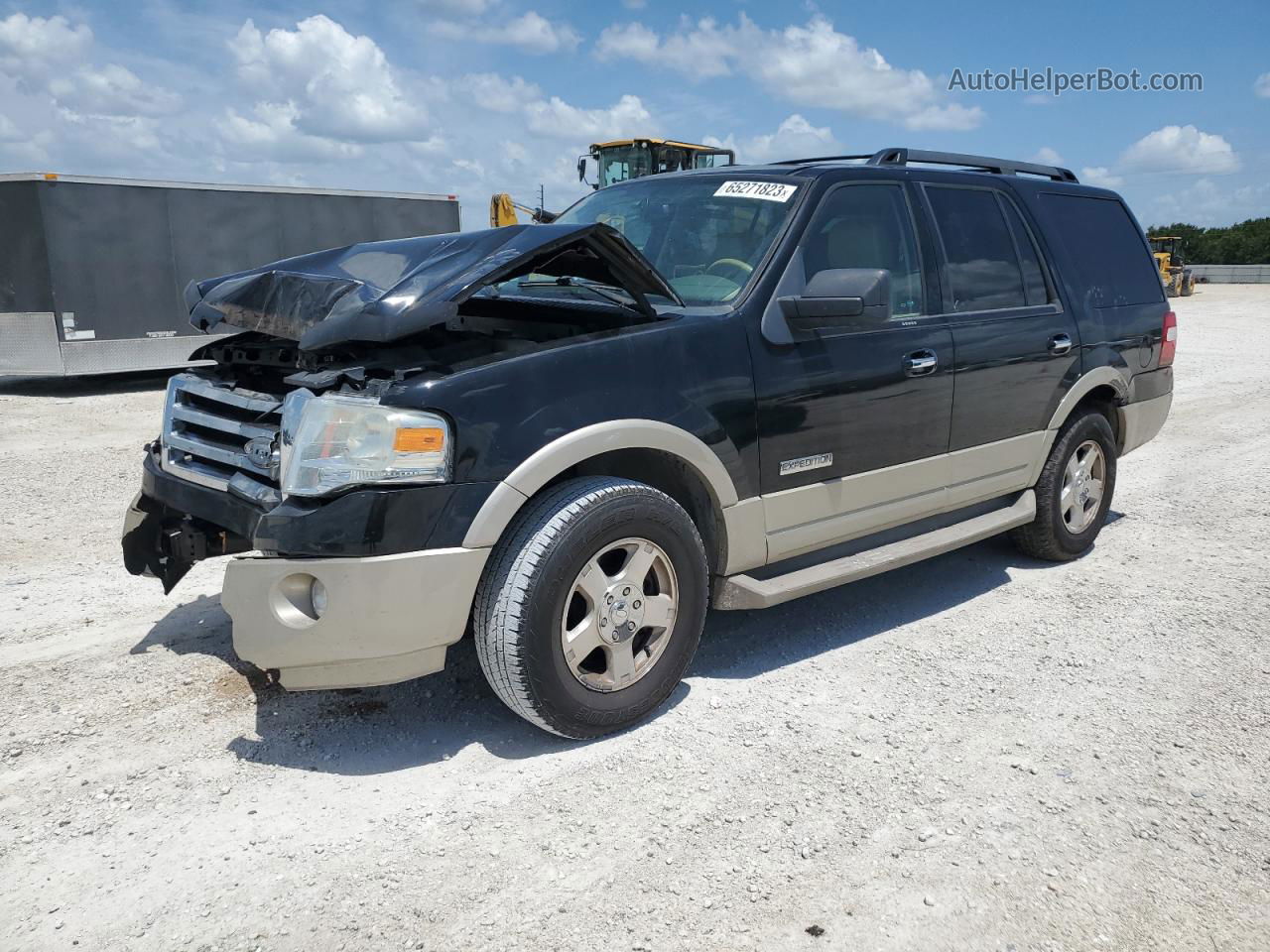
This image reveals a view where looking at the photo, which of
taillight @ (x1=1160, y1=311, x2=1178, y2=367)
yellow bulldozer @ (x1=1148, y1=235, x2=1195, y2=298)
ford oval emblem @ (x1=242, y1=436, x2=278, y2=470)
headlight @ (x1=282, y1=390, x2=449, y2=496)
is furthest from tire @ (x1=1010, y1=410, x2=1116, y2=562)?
yellow bulldozer @ (x1=1148, y1=235, x2=1195, y2=298)

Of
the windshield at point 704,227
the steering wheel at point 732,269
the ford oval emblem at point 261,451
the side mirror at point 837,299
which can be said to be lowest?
the ford oval emblem at point 261,451

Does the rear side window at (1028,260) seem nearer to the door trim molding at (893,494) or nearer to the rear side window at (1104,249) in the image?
the rear side window at (1104,249)

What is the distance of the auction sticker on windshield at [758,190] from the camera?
13.5ft

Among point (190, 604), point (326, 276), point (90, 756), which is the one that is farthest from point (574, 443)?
point (190, 604)

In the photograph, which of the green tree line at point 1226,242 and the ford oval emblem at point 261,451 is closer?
the ford oval emblem at point 261,451

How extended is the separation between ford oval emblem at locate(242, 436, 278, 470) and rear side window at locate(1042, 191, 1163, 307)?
13.5 ft

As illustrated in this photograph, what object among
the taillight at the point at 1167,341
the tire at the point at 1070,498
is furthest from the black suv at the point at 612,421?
the taillight at the point at 1167,341

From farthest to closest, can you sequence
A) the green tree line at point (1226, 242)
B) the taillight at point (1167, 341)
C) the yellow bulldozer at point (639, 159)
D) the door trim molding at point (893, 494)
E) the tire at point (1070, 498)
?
the green tree line at point (1226, 242) → the yellow bulldozer at point (639, 159) → the taillight at point (1167, 341) → the tire at point (1070, 498) → the door trim molding at point (893, 494)

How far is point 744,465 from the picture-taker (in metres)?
3.72

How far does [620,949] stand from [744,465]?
71.9 inches

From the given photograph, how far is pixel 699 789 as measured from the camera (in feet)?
10.3

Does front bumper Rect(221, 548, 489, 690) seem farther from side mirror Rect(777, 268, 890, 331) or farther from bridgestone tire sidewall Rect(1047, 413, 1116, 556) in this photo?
bridgestone tire sidewall Rect(1047, 413, 1116, 556)

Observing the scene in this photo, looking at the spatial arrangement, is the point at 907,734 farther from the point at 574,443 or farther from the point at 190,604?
the point at 190,604

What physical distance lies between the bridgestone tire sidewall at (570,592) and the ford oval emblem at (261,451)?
1016mm
